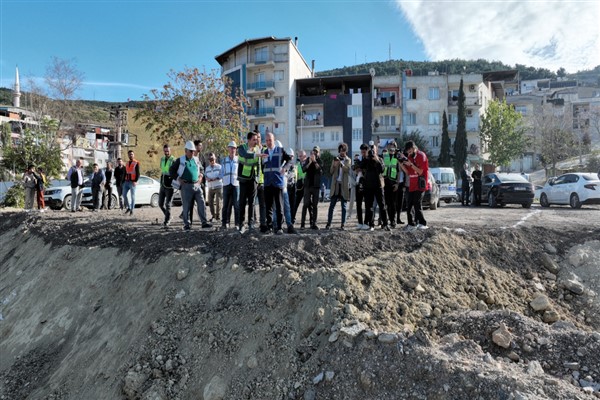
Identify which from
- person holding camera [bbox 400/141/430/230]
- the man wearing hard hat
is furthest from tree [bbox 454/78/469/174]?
the man wearing hard hat

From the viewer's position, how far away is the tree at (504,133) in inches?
1786

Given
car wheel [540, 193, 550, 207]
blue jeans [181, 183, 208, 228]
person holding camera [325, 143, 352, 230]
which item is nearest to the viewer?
person holding camera [325, 143, 352, 230]

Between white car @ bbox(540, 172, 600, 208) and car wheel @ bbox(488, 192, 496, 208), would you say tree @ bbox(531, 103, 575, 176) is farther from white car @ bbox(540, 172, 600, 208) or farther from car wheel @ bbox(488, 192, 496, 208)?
car wheel @ bbox(488, 192, 496, 208)

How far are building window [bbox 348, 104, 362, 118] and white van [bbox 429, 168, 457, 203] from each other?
80.9 ft

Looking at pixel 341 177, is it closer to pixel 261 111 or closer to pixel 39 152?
pixel 39 152

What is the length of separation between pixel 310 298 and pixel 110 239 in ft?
19.1

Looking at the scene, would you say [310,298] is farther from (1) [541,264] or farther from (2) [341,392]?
(1) [541,264]

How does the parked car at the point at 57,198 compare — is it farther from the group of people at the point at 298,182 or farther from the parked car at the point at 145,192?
the group of people at the point at 298,182

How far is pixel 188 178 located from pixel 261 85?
140 ft

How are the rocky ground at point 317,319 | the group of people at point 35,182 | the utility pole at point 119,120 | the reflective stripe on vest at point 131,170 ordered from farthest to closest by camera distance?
the utility pole at point 119,120
the group of people at point 35,182
the reflective stripe on vest at point 131,170
the rocky ground at point 317,319

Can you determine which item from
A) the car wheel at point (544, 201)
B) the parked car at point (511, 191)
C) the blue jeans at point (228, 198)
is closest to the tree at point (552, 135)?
the car wheel at point (544, 201)

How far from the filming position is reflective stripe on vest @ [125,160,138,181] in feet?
40.9

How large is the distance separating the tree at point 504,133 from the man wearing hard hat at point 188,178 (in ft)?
143

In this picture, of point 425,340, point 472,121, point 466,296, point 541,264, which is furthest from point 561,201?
point 472,121
